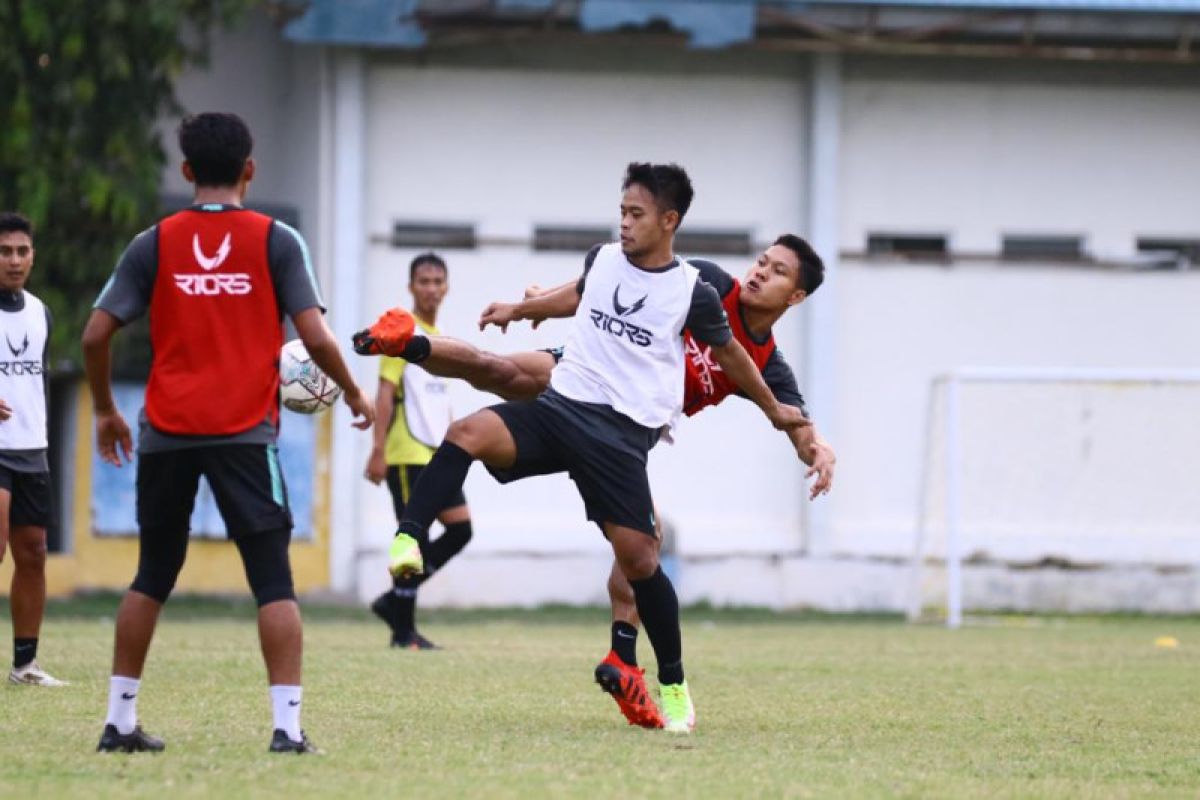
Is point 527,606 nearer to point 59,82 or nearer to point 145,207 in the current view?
point 145,207

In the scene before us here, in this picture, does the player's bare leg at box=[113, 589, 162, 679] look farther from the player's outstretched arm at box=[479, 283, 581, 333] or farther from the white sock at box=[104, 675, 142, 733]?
the player's outstretched arm at box=[479, 283, 581, 333]

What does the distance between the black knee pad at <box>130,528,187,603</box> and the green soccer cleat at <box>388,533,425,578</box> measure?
0.81m

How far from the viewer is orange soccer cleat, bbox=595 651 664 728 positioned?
8117 mm

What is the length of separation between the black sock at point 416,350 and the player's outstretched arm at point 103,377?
1145 mm

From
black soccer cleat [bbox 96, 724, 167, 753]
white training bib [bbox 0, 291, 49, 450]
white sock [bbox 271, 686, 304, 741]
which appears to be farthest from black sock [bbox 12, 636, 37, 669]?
white sock [bbox 271, 686, 304, 741]

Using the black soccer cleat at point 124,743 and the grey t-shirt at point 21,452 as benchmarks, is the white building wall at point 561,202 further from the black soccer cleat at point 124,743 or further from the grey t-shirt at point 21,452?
the black soccer cleat at point 124,743

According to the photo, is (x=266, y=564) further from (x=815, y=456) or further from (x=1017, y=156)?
(x=1017, y=156)

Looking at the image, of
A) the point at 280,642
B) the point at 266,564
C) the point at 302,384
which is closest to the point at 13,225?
the point at 302,384

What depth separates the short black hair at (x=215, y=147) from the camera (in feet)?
21.6

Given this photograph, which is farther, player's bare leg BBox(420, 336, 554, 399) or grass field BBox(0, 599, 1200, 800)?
player's bare leg BBox(420, 336, 554, 399)

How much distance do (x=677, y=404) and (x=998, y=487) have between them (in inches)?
511

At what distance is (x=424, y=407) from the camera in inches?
513

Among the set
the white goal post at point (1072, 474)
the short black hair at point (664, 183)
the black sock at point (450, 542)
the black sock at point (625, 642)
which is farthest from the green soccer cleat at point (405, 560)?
the white goal post at point (1072, 474)

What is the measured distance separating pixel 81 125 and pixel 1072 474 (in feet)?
34.5
